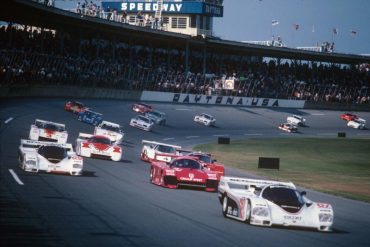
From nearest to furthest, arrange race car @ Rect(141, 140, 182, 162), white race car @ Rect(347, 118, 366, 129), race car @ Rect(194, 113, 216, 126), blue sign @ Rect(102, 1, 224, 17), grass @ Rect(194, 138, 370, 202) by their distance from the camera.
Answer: grass @ Rect(194, 138, 370, 202) → race car @ Rect(141, 140, 182, 162) → race car @ Rect(194, 113, 216, 126) → white race car @ Rect(347, 118, 366, 129) → blue sign @ Rect(102, 1, 224, 17)

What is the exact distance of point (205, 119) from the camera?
233 ft

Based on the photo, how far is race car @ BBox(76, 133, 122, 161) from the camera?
109ft

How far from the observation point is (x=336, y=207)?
74.4ft

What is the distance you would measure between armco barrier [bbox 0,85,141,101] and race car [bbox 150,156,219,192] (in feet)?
113

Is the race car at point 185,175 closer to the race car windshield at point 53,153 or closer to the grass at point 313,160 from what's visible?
the race car windshield at point 53,153

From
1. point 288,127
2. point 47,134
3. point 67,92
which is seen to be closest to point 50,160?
point 47,134

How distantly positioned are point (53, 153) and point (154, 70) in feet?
171

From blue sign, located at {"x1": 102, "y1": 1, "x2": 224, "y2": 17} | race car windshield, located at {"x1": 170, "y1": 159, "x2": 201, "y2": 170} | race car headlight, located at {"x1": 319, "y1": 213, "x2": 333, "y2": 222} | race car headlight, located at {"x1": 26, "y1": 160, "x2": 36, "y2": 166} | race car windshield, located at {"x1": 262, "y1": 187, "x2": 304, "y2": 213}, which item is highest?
blue sign, located at {"x1": 102, "y1": 1, "x2": 224, "y2": 17}

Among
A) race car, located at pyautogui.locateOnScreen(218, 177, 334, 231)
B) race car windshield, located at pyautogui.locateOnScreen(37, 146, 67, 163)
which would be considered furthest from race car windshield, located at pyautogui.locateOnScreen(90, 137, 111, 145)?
race car, located at pyautogui.locateOnScreen(218, 177, 334, 231)

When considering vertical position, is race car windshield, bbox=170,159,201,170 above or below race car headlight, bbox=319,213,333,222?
below

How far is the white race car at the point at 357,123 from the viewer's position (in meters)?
87.6

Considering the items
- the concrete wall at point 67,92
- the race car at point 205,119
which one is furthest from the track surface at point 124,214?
the race car at point 205,119

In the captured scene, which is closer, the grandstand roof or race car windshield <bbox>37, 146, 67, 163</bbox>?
race car windshield <bbox>37, 146, 67, 163</bbox>

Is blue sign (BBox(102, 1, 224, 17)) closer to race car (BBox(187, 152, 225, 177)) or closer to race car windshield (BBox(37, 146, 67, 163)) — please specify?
race car (BBox(187, 152, 225, 177))
